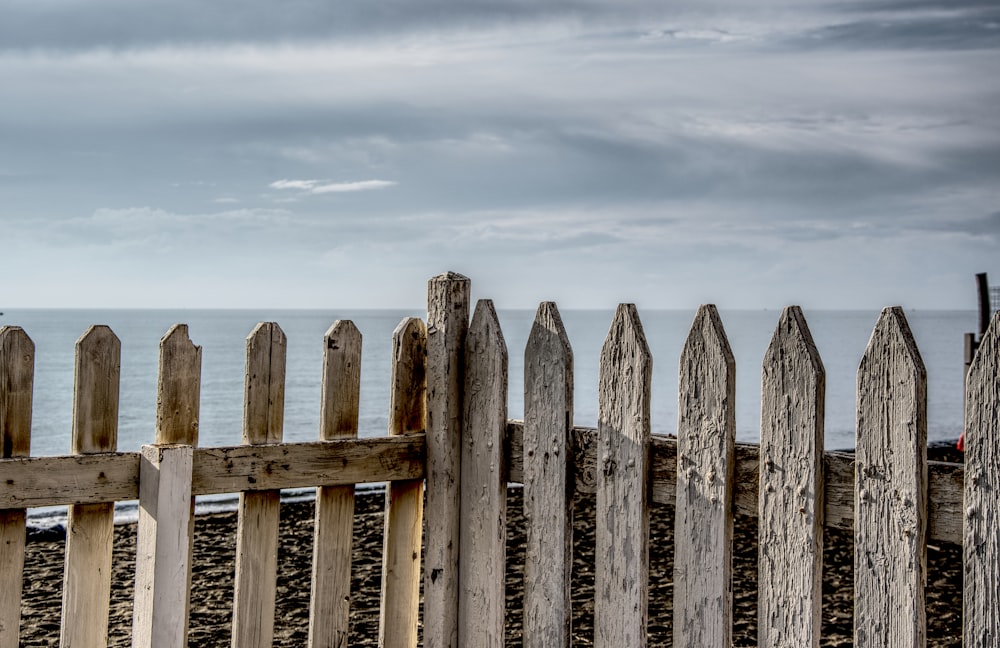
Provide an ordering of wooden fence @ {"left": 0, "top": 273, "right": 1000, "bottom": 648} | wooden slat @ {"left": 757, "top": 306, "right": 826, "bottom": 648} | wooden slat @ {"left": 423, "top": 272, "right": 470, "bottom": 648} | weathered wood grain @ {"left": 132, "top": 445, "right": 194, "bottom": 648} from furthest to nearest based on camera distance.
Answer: wooden slat @ {"left": 423, "top": 272, "right": 470, "bottom": 648}
weathered wood grain @ {"left": 132, "top": 445, "right": 194, "bottom": 648}
wooden slat @ {"left": 757, "top": 306, "right": 826, "bottom": 648}
wooden fence @ {"left": 0, "top": 273, "right": 1000, "bottom": 648}

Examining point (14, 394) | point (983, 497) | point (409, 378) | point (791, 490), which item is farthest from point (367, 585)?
point (983, 497)

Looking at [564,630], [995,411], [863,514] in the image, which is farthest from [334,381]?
[995,411]

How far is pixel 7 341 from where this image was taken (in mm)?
3176

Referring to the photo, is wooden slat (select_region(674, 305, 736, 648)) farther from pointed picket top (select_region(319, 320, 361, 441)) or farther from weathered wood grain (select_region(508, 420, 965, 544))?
pointed picket top (select_region(319, 320, 361, 441))

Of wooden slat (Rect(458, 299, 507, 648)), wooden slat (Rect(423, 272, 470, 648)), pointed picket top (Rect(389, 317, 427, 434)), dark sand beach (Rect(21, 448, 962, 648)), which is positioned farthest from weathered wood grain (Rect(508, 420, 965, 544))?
dark sand beach (Rect(21, 448, 962, 648))

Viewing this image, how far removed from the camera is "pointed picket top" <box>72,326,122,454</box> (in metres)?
3.24

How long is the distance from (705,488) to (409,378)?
1297mm

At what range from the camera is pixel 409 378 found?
3738 millimetres

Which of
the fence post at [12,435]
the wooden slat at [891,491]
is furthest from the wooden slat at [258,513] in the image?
the wooden slat at [891,491]

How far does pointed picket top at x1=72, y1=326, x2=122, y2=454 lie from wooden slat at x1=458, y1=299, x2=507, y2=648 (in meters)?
1.30

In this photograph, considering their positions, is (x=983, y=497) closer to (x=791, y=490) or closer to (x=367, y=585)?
(x=791, y=490)

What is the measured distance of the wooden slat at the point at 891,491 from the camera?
104 inches

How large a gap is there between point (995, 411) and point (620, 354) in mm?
1166

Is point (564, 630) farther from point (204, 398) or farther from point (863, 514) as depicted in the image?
point (204, 398)
